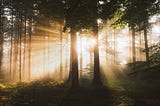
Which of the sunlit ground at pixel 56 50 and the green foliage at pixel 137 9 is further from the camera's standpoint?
the sunlit ground at pixel 56 50

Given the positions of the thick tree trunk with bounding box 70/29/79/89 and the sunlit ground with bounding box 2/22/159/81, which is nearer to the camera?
the thick tree trunk with bounding box 70/29/79/89

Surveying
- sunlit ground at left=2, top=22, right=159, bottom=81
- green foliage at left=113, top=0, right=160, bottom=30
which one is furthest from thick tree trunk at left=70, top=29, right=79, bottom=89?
sunlit ground at left=2, top=22, right=159, bottom=81

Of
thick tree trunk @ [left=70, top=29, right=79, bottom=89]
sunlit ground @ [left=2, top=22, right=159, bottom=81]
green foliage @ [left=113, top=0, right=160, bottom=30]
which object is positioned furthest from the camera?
sunlit ground @ [left=2, top=22, right=159, bottom=81]

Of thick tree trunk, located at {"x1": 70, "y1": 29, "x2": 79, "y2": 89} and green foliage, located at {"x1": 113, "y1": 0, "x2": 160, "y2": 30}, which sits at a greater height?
green foliage, located at {"x1": 113, "y1": 0, "x2": 160, "y2": 30}

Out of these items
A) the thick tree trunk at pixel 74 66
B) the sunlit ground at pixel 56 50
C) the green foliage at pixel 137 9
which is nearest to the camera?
the green foliage at pixel 137 9

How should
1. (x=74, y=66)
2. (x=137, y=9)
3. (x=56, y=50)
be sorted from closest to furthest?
(x=137, y=9)
(x=74, y=66)
(x=56, y=50)

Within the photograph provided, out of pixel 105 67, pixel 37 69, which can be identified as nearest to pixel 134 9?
pixel 105 67

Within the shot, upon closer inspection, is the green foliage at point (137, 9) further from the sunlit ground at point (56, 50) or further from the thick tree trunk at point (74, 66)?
the sunlit ground at point (56, 50)

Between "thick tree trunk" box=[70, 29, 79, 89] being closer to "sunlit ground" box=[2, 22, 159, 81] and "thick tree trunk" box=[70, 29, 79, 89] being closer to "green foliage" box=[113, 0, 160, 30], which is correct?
"green foliage" box=[113, 0, 160, 30]

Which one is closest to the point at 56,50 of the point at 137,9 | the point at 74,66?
the point at 74,66

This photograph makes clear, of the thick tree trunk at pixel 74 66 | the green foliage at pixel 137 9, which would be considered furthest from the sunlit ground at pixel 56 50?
the green foliage at pixel 137 9

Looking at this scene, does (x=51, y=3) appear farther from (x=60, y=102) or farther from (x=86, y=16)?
(x=60, y=102)

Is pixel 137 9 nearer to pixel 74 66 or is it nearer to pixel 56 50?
pixel 74 66

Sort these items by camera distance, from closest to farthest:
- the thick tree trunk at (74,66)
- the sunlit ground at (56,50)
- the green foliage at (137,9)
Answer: the green foliage at (137,9) < the thick tree trunk at (74,66) < the sunlit ground at (56,50)
